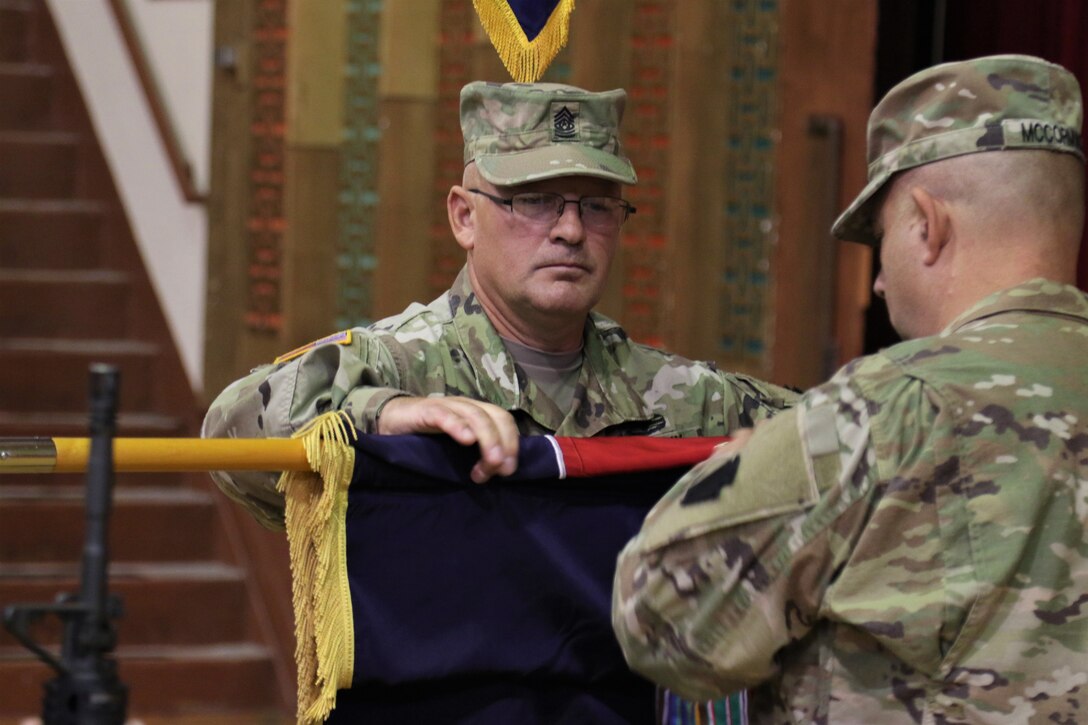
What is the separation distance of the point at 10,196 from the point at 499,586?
13.3ft

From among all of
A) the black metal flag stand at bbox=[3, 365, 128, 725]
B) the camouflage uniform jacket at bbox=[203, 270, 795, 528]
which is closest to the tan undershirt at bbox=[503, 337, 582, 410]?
the camouflage uniform jacket at bbox=[203, 270, 795, 528]

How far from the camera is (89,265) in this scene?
536 centimetres

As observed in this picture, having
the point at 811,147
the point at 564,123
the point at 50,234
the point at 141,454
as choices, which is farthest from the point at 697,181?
the point at 141,454

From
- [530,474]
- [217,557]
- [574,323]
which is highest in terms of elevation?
[574,323]

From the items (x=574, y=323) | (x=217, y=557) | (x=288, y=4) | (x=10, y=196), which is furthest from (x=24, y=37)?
(x=574, y=323)

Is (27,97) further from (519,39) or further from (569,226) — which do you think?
(569,226)

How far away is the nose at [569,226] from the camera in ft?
7.14

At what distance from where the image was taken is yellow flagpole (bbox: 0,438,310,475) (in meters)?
1.63

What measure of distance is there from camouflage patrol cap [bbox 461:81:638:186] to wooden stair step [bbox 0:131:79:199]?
139 inches

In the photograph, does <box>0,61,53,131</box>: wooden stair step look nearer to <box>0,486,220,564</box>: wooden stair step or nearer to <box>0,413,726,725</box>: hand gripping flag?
<box>0,486,220,564</box>: wooden stair step

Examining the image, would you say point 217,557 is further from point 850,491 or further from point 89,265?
point 850,491

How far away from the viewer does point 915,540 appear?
1507 mm

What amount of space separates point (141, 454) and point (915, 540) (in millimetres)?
797

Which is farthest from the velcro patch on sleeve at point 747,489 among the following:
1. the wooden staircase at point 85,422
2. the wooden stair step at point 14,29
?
the wooden stair step at point 14,29
